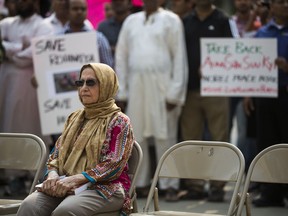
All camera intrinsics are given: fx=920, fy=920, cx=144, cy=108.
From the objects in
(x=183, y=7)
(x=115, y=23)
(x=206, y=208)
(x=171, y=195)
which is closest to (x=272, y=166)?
(x=206, y=208)

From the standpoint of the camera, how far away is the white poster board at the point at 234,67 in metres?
9.96

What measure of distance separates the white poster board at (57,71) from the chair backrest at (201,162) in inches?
140

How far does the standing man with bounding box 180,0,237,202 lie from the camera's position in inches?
404

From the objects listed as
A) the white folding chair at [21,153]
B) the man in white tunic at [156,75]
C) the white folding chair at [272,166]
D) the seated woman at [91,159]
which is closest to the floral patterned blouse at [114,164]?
the seated woman at [91,159]

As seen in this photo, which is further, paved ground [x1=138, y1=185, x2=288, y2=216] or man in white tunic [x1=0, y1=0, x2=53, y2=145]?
man in white tunic [x1=0, y1=0, x2=53, y2=145]

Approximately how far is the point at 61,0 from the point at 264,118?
3.02 meters

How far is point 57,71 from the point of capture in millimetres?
10289

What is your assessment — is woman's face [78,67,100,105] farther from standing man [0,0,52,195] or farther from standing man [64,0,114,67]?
standing man [0,0,52,195]

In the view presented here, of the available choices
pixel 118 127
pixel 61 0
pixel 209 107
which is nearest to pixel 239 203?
pixel 118 127

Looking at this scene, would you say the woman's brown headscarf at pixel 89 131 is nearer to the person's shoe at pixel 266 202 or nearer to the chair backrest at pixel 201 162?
the chair backrest at pixel 201 162

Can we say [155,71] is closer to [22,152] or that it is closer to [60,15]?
[60,15]

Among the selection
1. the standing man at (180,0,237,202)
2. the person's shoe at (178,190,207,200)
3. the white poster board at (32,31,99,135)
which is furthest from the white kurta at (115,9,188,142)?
the person's shoe at (178,190,207,200)

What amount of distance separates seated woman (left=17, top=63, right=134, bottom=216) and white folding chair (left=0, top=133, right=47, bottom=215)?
0.88ft

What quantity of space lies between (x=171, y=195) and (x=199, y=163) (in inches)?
132
